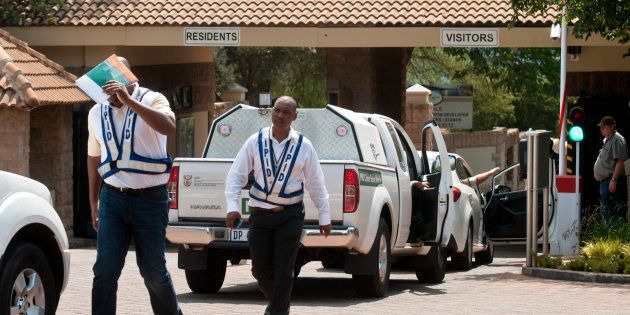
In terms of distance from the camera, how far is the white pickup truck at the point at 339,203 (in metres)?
13.2

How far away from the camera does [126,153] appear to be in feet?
30.3

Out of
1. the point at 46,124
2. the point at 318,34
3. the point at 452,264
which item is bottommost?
the point at 452,264

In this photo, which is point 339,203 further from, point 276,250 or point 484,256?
point 484,256

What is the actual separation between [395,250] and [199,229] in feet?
7.94

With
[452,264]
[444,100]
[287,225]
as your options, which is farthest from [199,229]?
[444,100]

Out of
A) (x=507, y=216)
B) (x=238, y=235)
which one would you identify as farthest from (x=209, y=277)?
(x=507, y=216)

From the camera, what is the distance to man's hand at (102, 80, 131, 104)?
29.0ft

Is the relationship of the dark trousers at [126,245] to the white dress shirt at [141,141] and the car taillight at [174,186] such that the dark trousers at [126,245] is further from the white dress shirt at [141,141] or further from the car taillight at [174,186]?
the car taillight at [174,186]

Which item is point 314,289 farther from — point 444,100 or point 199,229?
point 444,100

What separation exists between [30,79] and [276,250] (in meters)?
12.0

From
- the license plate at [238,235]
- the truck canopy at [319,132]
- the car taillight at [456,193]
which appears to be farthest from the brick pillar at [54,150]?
the license plate at [238,235]

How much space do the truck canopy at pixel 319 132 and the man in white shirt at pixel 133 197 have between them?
16.0ft

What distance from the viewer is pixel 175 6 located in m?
24.4

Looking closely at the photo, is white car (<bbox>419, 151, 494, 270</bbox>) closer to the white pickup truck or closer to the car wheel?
the white pickup truck
